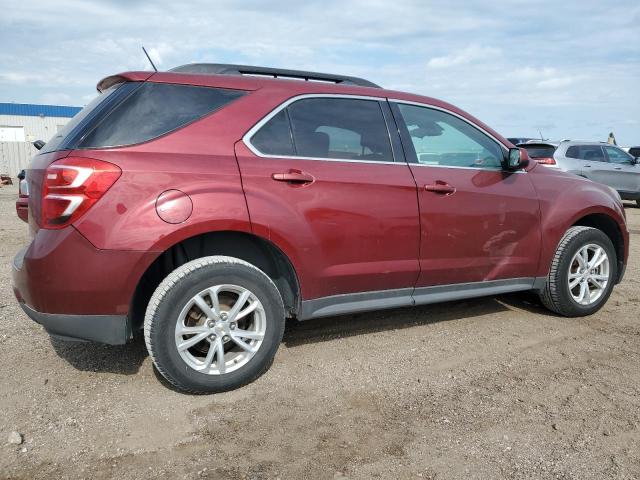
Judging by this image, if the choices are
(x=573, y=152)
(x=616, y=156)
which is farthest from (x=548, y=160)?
(x=616, y=156)

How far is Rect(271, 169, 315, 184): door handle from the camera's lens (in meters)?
3.13

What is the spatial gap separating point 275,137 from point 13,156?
25776 millimetres

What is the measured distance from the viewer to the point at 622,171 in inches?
516

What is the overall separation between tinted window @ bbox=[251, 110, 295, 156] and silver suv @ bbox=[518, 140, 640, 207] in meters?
8.59

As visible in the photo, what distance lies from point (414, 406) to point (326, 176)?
1.44 metres

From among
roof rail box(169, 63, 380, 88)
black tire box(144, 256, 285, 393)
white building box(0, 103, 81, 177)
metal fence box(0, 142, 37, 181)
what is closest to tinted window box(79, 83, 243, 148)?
roof rail box(169, 63, 380, 88)

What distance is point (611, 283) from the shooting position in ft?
15.4

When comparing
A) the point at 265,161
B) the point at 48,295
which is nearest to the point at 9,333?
the point at 48,295

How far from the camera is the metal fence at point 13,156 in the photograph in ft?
80.1

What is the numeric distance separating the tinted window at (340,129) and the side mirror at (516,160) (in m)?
1.05

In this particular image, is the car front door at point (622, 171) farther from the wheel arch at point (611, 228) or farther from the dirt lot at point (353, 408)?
the dirt lot at point (353, 408)

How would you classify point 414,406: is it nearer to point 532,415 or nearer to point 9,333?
point 532,415

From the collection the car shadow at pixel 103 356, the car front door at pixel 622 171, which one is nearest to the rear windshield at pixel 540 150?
the car front door at pixel 622 171

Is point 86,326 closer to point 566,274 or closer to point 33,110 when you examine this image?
point 566,274
